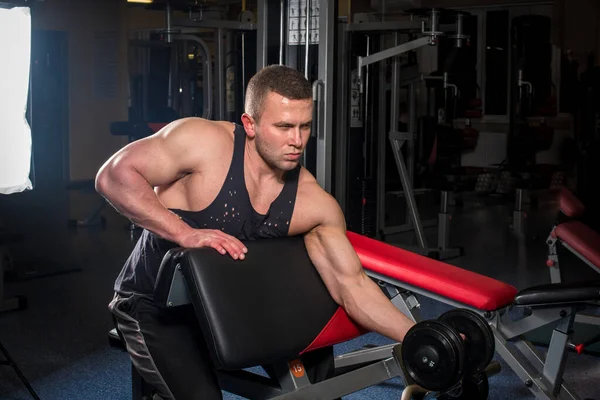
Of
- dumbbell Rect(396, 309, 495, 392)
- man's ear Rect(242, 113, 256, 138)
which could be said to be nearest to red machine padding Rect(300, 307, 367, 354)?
dumbbell Rect(396, 309, 495, 392)

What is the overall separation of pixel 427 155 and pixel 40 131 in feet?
13.5

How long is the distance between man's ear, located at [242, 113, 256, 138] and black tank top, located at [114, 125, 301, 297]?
62 mm

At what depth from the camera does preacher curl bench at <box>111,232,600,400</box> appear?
5.38 feet

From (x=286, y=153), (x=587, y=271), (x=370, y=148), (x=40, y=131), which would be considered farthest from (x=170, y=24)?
(x=40, y=131)

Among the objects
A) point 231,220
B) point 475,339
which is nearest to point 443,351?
point 475,339

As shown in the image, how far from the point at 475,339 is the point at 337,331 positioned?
0.35 metres

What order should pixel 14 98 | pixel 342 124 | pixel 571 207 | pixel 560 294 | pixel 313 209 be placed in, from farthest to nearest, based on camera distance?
1. pixel 342 124
2. pixel 571 207
3. pixel 14 98
4. pixel 560 294
5. pixel 313 209

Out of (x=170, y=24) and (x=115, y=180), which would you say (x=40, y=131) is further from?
(x=115, y=180)

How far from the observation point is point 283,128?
1751 millimetres

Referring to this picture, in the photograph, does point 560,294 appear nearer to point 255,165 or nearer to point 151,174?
point 255,165

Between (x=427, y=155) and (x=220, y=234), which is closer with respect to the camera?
(x=220, y=234)

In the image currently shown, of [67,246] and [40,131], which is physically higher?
[40,131]

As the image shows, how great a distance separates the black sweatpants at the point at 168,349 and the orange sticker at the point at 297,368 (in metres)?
0.19

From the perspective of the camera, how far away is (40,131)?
8.35 meters
